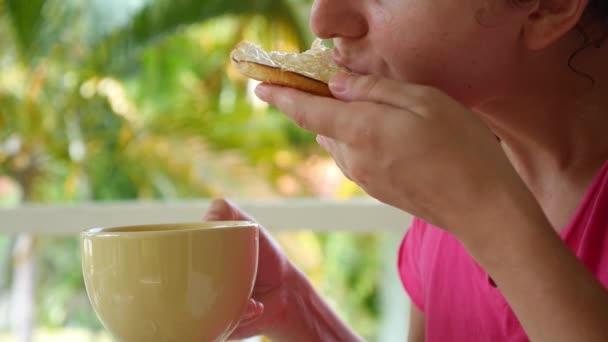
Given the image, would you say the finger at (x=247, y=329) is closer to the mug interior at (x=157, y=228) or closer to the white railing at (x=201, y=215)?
the mug interior at (x=157, y=228)

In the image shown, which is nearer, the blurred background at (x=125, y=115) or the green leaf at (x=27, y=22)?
the green leaf at (x=27, y=22)

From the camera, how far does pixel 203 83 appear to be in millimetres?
9031

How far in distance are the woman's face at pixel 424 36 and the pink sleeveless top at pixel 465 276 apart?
0.71 ft

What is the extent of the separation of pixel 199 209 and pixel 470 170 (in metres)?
1.06

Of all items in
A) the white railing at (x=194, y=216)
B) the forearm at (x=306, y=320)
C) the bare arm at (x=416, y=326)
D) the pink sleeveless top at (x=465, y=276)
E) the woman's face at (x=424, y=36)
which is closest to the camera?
the woman's face at (x=424, y=36)

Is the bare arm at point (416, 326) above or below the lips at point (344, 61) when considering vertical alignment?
below

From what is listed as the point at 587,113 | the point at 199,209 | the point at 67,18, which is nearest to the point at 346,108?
→ the point at 587,113

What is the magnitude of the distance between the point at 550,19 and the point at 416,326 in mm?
547

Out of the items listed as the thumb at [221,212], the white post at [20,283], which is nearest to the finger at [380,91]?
the thumb at [221,212]

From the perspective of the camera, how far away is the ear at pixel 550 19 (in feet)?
2.39

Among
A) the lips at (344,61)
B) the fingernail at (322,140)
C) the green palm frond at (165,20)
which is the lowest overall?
the fingernail at (322,140)

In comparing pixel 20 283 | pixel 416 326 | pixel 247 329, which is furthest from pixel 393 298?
pixel 20 283

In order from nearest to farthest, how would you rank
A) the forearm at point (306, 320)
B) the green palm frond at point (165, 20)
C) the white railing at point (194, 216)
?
the forearm at point (306, 320) < the white railing at point (194, 216) < the green palm frond at point (165, 20)

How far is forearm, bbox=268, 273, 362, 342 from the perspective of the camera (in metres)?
0.95
